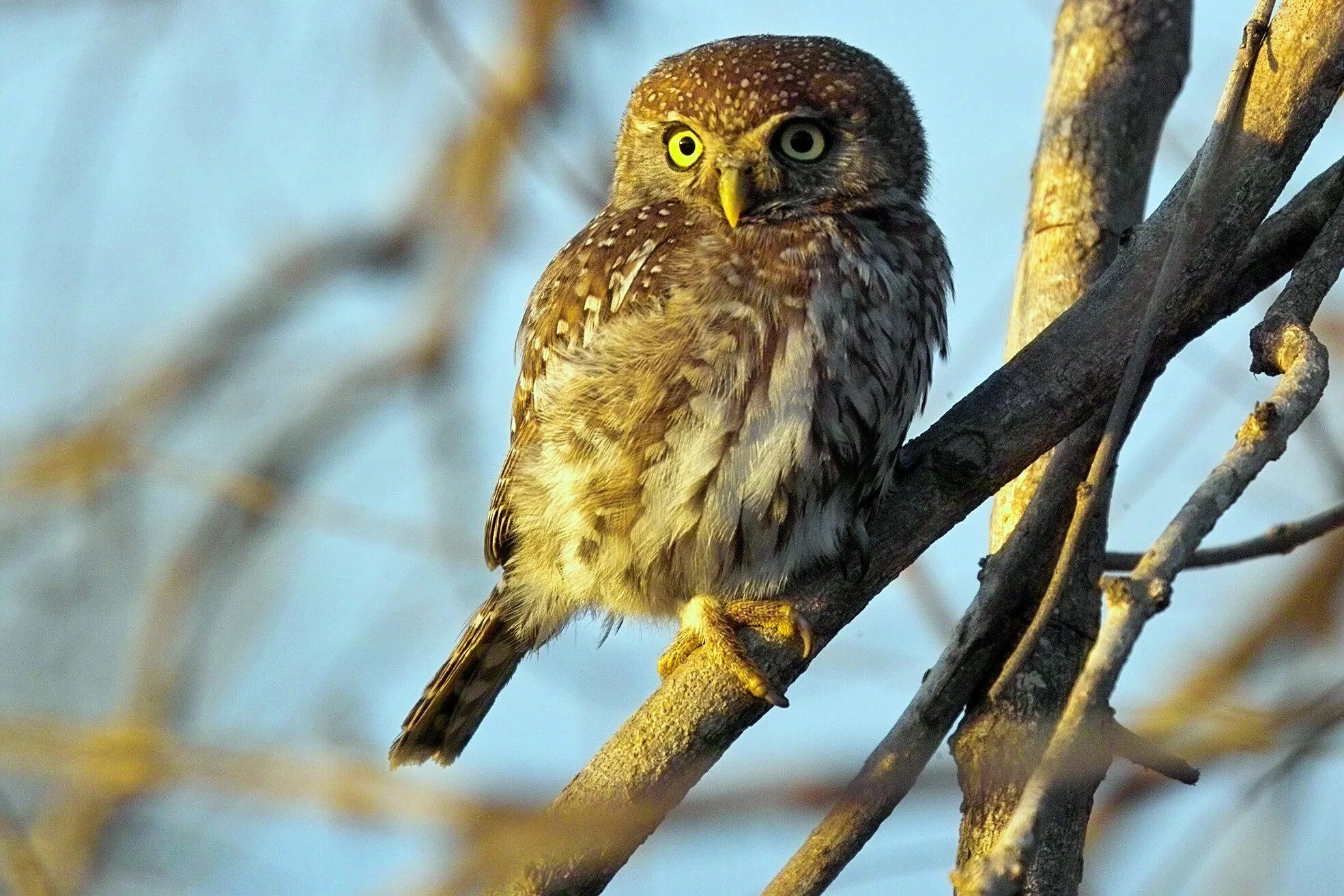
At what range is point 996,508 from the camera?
3.37 m

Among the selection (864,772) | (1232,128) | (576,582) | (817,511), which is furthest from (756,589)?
(1232,128)

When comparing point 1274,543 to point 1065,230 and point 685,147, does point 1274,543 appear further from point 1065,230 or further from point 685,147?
point 685,147

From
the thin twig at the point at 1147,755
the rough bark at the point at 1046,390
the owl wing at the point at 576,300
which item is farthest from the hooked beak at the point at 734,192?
the thin twig at the point at 1147,755

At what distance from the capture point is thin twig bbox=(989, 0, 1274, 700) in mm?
2389

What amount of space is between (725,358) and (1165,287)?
103 centimetres

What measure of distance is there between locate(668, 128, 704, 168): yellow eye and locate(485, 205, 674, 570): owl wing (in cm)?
17

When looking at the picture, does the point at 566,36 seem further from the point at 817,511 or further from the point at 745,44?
the point at 817,511

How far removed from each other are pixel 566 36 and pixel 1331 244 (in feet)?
15.5

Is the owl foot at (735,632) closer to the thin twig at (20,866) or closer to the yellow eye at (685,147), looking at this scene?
the yellow eye at (685,147)

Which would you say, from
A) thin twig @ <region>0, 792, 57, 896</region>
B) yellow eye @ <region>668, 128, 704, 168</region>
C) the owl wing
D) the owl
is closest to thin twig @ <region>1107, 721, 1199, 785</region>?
the owl

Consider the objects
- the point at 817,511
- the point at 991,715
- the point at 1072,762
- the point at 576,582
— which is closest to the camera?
the point at 1072,762

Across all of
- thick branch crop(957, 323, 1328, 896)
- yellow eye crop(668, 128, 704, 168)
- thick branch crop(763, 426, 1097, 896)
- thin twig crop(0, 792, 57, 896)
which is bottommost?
thick branch crop(957, 323, 1328, 896)

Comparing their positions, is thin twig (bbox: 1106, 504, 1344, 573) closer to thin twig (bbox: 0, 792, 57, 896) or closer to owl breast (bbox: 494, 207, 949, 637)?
owl breast (bbox: 494, 207, 949, 637)

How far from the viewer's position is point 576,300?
374 cm
